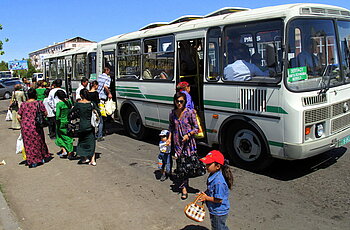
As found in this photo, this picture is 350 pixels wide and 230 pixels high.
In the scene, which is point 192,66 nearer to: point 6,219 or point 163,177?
point 163,177

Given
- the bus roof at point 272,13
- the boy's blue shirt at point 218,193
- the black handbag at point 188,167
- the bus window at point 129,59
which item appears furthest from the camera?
the bus window at point 129,59

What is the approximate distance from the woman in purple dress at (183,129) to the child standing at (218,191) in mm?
1611

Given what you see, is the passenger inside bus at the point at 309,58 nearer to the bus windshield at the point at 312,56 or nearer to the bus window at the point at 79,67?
the bus windshield at the point at 312,56

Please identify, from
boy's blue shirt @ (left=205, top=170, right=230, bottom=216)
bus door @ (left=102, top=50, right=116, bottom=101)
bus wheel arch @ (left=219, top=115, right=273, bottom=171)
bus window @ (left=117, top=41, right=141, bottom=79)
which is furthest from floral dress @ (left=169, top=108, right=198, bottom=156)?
bus door @ (left=102, top=50, right=116, bottom=101)

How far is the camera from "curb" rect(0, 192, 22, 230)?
175 inches

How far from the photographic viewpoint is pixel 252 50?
5992mm

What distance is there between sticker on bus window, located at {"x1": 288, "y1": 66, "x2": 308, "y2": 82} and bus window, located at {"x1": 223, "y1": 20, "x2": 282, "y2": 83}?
0.59 ft

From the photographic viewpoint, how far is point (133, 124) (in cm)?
963

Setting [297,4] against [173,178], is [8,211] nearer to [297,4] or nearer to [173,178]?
[173,178]

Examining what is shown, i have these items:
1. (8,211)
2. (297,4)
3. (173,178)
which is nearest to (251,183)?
(173,178)

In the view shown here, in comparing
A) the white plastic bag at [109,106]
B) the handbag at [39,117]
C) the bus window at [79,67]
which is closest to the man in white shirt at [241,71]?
the handbag at [39,117]

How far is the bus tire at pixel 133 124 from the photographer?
30.2ft

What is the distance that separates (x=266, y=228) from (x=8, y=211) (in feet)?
12.0

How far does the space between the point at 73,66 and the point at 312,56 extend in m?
12.5
